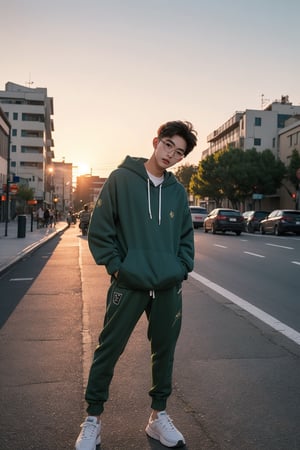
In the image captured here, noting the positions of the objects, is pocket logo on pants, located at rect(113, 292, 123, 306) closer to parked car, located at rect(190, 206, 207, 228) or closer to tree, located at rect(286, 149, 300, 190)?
parked car, located at rect(190, 206, 207, 228)

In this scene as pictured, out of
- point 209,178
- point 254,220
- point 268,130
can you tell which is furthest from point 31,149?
point 254,220

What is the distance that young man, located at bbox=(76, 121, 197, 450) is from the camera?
2936mm

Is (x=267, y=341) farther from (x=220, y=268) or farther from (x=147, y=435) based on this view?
(x=220, y=268)

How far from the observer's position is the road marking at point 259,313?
577 centimetres

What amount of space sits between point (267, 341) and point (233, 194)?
64458 millimetres

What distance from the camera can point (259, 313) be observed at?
6895 millimetres

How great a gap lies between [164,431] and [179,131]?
175cm

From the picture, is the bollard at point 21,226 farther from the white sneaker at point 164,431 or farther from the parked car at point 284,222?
the white sneaker at point 164,431

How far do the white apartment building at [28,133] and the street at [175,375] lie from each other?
8319 cm

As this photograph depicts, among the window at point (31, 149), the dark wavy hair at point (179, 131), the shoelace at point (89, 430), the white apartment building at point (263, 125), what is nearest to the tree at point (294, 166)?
the white apartment building at point (263, 125)

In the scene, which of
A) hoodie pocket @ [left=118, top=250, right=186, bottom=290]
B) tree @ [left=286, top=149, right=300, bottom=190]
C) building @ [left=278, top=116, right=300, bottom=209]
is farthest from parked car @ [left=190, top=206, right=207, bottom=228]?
hoodie pocket @ [left=118, top=250, right=186, bottom=290]

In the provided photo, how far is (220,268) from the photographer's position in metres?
12.5

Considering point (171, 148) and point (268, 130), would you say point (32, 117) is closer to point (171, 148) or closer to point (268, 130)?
point (268, 130)

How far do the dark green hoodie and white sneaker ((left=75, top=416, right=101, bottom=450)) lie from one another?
0.82m
